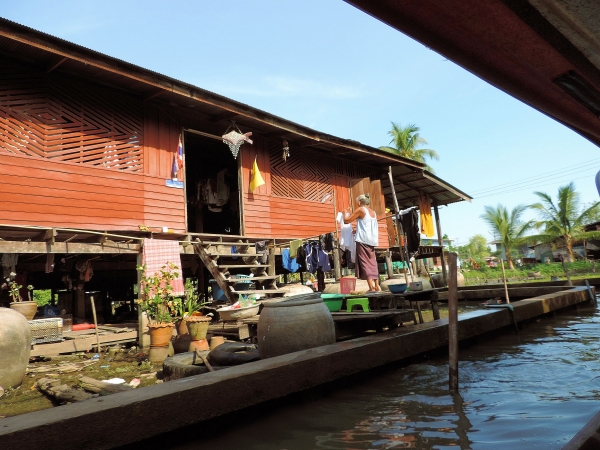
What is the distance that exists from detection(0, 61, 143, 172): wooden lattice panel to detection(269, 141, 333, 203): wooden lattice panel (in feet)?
13.6

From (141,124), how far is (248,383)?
7551 mm

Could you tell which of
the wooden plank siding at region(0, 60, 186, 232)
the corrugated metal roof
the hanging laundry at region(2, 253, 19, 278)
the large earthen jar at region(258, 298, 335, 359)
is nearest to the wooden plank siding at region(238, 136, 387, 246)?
the corrugated metal roof

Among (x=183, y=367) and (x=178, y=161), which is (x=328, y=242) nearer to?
(x=178, y=161)

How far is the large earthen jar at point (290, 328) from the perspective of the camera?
467 centimetres

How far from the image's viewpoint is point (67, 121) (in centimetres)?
816

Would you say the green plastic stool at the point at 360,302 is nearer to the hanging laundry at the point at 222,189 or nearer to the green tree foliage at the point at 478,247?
the hanging laundry at the point at 222,189

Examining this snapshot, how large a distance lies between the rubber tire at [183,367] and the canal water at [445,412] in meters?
1.28

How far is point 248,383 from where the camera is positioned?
11.7ft

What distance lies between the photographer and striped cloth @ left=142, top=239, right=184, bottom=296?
8.35 m

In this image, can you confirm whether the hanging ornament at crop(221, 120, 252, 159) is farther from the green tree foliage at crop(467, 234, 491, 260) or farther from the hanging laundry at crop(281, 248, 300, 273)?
the green tree foliage at crop(467, 234, 491, 260)

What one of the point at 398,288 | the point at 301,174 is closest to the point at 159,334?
the point at 398,288

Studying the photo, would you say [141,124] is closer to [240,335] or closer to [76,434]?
[240,335]

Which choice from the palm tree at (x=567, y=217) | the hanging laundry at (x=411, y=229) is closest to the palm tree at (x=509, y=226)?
the palm tree at (x=567, y=217)

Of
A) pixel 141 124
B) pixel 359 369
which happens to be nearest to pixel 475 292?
pixel 359 369
